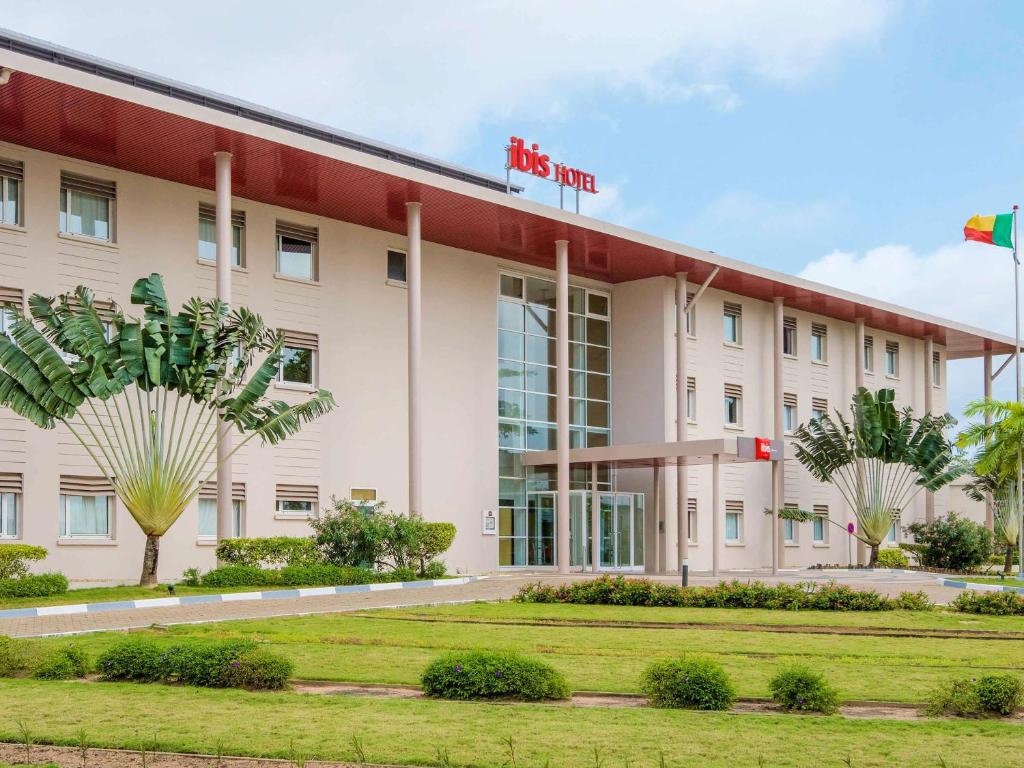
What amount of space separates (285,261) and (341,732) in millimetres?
23955

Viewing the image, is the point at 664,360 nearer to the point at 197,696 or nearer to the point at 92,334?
the point at 92,334

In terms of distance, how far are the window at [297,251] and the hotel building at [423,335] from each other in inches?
2.2

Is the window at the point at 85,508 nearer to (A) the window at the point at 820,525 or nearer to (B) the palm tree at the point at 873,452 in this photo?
(B) the palm tree at the point at 873,452

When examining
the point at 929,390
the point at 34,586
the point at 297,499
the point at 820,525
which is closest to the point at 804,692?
the point at 34,586

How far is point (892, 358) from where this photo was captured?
5144 centimetres

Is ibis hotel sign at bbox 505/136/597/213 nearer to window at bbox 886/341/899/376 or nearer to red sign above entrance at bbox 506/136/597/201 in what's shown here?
red sign above entrance at bbox 506/136/597/201

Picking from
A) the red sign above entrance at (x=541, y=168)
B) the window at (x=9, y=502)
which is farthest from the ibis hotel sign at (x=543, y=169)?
the window at (x=9, y=502)

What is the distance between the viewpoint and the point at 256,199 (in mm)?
30750

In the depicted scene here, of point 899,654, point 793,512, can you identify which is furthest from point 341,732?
point 793,512

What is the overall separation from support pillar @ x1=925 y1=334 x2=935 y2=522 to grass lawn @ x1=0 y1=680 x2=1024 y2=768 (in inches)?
1628

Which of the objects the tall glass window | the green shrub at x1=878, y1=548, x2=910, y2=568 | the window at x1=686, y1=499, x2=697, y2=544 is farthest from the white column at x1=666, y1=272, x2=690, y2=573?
the green shrub at x1=878, y1=548, x2=910, y2=568

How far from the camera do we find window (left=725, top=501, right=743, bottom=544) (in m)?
42.3

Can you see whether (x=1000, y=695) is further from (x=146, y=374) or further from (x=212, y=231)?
(x=212, y=231)

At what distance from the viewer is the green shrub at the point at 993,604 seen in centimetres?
2084
